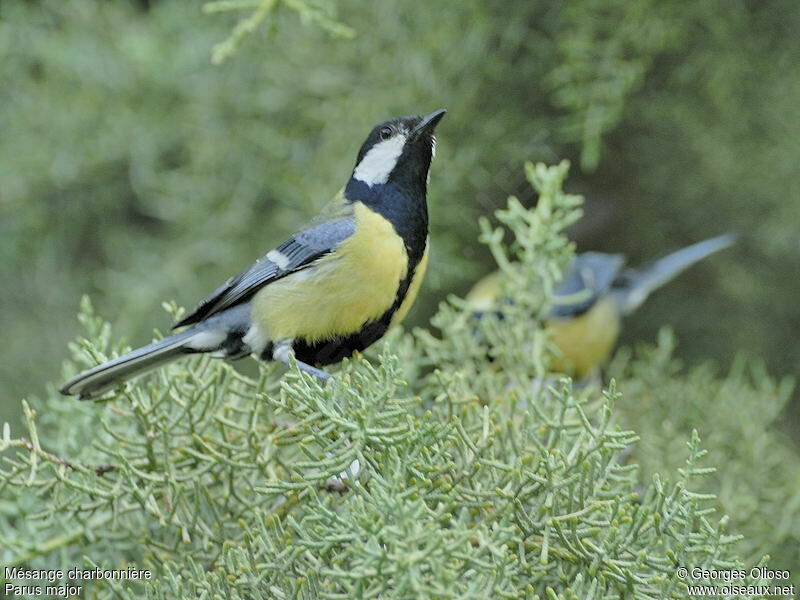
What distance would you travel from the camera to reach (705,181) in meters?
2.83

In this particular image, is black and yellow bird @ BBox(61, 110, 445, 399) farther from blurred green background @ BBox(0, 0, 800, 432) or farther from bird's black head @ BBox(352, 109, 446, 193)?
blurred green background @ BBox(0, 0, 800, 432)

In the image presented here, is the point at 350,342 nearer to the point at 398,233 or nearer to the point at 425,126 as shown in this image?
the point at 398,233

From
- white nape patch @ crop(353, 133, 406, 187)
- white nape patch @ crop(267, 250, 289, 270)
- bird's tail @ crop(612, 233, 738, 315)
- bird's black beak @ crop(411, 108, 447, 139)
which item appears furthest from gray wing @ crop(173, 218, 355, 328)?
bird's tail @ crop(612, 233, 738, 315)

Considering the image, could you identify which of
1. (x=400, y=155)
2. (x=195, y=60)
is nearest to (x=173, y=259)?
(x=195, y=60)

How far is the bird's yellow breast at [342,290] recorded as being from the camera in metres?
1.86

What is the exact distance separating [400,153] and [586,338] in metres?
1.11

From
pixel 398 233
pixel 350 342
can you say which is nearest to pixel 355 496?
pixel 350 342

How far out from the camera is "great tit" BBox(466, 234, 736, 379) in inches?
113

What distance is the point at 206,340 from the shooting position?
1.88 metres

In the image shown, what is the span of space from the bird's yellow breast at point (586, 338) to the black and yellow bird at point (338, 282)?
1.01m

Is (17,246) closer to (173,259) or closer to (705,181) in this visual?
(173,259)

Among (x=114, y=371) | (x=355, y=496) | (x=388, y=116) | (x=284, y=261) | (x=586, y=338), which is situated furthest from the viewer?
(x=586, y=338)

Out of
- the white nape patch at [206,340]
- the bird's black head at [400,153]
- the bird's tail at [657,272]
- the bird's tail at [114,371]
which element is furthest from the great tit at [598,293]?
the bird's tail at [114,371]

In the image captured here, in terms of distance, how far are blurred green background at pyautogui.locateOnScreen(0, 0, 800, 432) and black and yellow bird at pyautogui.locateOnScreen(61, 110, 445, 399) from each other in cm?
57
